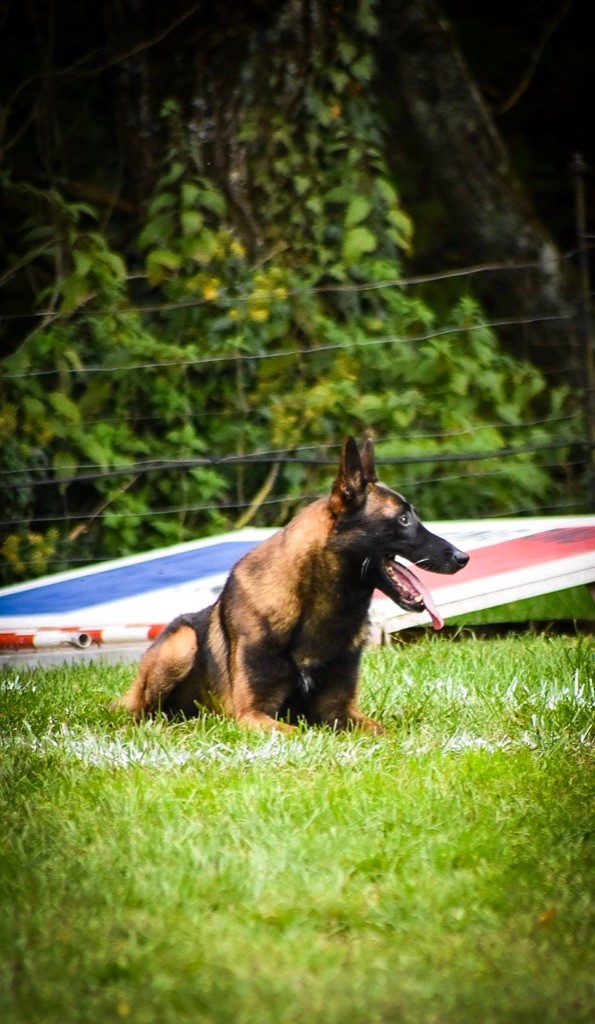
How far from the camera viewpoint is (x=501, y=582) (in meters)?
5.39

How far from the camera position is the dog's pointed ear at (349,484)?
391 centimetres

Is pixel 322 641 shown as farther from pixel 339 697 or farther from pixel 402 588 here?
pixel 402 588

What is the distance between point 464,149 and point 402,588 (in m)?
6.76

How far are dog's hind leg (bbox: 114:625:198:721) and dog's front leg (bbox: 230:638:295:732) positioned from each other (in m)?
0.29

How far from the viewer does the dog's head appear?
3.91 metres

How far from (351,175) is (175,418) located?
7.00ft

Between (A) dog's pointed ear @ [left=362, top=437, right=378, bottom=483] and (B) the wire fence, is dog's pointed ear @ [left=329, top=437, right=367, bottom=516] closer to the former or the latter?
(A) dog's pointed ear @ [left=362, top=437, right=378, bottom=483]

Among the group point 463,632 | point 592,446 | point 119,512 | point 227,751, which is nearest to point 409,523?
point 227,751

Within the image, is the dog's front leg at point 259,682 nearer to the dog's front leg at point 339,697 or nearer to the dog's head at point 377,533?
the dog's front leg at point 339,697

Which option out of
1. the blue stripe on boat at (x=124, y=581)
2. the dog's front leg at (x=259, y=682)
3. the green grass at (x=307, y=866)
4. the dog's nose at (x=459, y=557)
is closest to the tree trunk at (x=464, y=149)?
the blue stripe on boat at (x=124, y=581)

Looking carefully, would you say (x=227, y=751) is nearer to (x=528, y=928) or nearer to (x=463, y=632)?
(x=528, y=928)

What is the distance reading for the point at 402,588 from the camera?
3.96m

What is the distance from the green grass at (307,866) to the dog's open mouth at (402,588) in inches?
14.5

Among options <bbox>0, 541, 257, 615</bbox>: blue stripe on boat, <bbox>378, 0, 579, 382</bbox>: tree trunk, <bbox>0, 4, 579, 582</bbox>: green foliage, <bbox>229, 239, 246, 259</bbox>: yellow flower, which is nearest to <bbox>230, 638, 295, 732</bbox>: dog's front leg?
<bbox>0, 541, 257, 615</bbox>: blue stripe on boat
